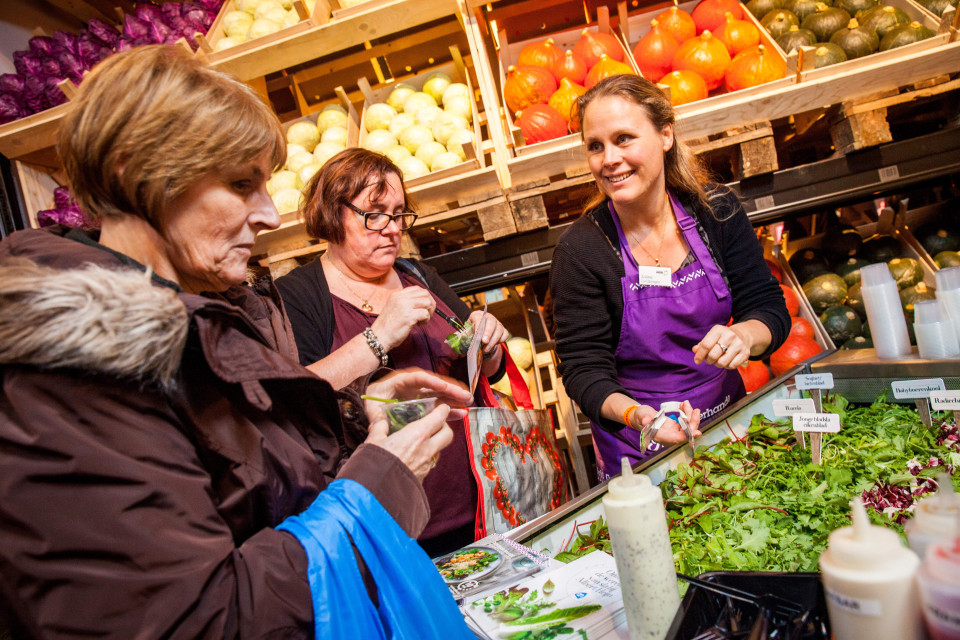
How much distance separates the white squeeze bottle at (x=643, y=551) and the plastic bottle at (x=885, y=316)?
135 centimetres

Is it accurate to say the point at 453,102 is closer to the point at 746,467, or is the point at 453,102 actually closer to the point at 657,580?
the point at 746,467

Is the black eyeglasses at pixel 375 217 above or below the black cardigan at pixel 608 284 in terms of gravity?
above

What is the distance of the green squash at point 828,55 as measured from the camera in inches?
110

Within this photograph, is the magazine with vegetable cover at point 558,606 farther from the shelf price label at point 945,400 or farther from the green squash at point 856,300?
the green squash at point 856,300

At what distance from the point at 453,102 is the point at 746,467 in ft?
8.82

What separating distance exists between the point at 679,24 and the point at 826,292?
69.0 inches

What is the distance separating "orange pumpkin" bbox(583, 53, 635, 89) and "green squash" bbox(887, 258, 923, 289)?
1.85m

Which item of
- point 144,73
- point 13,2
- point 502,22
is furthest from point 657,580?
point 13,2

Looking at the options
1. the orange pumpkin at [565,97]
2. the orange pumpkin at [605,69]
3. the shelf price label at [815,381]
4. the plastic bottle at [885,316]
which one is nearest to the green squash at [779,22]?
the orange pumpkin at [605,69]

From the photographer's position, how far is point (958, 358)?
158 cm

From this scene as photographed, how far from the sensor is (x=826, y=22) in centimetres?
320

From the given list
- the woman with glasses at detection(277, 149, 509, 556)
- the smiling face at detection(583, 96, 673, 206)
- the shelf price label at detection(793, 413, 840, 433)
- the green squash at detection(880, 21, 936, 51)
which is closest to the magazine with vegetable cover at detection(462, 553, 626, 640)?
the shelf price label at detection(793, 413, 840, 433)

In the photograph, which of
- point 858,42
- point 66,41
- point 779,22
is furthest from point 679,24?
point 66,41

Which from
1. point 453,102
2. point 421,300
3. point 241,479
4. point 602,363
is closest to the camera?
point 241,479
